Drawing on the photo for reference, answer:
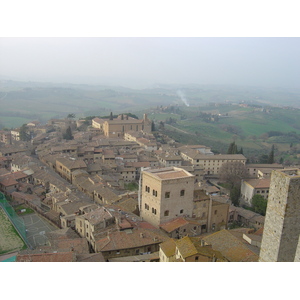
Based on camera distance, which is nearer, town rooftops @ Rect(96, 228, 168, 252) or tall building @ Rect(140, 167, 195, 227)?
town rooftops @ Rect(96, 228, 168, 252)

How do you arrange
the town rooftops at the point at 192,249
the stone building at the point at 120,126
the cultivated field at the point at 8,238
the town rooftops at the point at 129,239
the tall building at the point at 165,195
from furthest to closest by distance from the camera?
the stone building at the point at 120,126
the tall building at the point at 165,195
the cultivated field at the point at 8,238
the town rooftops at the point at 129,239
the town rooftops at the point at 192,249

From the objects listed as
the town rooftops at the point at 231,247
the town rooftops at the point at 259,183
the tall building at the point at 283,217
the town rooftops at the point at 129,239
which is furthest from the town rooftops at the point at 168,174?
the town rooftops at the point at 259,183

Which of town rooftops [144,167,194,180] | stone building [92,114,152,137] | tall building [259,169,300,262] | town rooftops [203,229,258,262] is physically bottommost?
stone building [92,114,152,137]

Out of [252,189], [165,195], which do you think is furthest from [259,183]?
[165,195]

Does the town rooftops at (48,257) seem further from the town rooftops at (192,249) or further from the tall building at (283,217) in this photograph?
the tall building at (283,217)

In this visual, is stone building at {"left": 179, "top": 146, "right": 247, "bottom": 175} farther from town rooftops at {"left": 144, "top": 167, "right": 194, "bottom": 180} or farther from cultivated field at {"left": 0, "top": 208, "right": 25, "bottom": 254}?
cultivated field at {"left": 0, "top": 208, "right": 25, "bottom": 254}

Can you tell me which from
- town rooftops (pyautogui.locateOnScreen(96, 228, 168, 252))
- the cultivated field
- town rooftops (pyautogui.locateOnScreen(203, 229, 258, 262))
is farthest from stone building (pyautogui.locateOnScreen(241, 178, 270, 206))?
the cultivated field

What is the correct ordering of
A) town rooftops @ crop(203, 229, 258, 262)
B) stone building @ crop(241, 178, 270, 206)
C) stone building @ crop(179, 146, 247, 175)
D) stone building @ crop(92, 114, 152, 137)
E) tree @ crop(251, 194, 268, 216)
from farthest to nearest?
stone building @ crop(92, 114, 152, 137) → stone building @ crop(179, 146, 247, 175) → stone building @ crop(241, 178, 270, 206) → tree @ crop(251, 194, 268, 216) → town rooftops @ crop(203, 229, 258, 262)

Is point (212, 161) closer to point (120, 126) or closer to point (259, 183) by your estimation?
point (259, 183)
